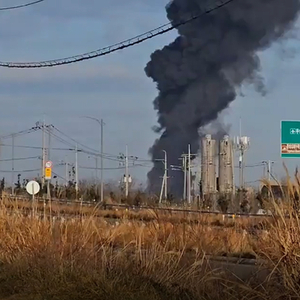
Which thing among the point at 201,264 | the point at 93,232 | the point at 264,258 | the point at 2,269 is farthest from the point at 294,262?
the point at 2,269

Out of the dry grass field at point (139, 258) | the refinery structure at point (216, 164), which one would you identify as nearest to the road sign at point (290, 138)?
the dry grass field at point (139, 258)

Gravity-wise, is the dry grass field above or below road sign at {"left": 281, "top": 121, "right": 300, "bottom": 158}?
below

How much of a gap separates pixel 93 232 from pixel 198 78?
149 ft

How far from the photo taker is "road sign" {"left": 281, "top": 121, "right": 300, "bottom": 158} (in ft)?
62.8

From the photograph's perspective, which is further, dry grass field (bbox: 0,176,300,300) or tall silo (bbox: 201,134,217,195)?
tall silo (bbox: 201,134,217,195)

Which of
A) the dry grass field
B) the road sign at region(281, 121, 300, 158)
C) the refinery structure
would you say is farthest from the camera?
the refinery structure

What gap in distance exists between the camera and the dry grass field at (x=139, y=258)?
8047mm

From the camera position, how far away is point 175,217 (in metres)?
12.9

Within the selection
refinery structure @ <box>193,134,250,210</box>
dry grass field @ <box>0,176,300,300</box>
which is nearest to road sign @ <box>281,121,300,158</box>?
dry grass field @ <box>0,176,300,300</box>

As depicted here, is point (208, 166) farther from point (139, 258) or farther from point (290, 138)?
point (139, 258)

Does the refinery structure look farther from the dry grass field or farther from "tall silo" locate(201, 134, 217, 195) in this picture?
the dry grass field

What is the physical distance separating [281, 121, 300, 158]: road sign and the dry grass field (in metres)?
5.76

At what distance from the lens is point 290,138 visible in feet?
64.5

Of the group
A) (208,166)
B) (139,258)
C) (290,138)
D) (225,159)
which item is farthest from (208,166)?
(139,258)
